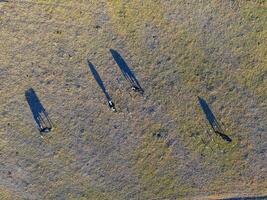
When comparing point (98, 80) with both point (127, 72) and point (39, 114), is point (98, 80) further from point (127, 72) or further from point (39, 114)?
point (39, 114)

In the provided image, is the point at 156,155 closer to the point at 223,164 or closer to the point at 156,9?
the point at 223,164

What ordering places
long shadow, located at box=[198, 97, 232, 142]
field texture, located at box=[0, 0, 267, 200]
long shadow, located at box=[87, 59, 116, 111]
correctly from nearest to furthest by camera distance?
1. field texture, located at box=[0, 0, 267, 200]
2. long shadow, located at box=[87, 59, 116, 111]
3. long shadow, located at box=[198, 97, 232, 142]

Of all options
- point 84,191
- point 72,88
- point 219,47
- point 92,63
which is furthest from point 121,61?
point 84,191

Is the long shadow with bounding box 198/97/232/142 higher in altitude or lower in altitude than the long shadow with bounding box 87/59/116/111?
lower

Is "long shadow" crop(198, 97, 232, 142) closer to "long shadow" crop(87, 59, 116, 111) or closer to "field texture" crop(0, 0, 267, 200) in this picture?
"field texture" crop(0, 0, 267, 200)

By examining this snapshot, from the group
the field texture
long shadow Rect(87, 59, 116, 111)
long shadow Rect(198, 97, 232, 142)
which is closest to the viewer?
the field texture

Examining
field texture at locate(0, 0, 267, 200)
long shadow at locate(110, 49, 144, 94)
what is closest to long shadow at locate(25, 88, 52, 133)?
field texture at locate(0, 0, 267, 200)

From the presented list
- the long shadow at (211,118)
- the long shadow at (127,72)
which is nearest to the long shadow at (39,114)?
the long shadow at (127,72)
